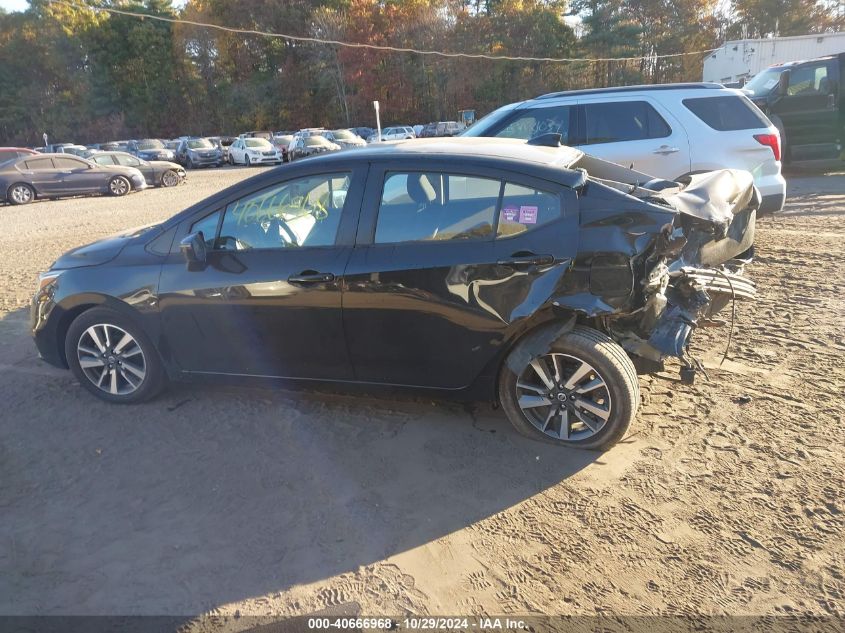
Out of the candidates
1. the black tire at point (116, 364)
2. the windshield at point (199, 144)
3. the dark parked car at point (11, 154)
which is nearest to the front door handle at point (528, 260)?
the black tire at point (116, 364)

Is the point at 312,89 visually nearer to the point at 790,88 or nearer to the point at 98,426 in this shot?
the point at 790,88

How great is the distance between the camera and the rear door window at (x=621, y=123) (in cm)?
723

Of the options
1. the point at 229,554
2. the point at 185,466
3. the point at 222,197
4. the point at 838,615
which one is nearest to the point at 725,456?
the point at 838,615

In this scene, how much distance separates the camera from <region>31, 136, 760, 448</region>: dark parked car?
330 centimetres

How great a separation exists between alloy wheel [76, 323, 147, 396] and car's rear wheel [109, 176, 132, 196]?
17074 millimetres

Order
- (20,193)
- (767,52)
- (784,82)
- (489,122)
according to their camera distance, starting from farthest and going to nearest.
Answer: (767,52), (20,193), (784,82), (489,122)

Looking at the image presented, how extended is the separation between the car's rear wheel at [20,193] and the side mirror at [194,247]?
17.6 m

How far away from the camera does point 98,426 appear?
4031mm

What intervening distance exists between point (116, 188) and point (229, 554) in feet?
63.3

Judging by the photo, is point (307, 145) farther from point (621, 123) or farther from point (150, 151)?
point (621, 123)

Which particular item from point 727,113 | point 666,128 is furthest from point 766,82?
point 666,128

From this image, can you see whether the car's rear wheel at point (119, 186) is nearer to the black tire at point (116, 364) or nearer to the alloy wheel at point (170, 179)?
the alloy wheel at point (170, 179)

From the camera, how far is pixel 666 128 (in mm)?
7191

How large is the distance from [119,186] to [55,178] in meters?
1.74
